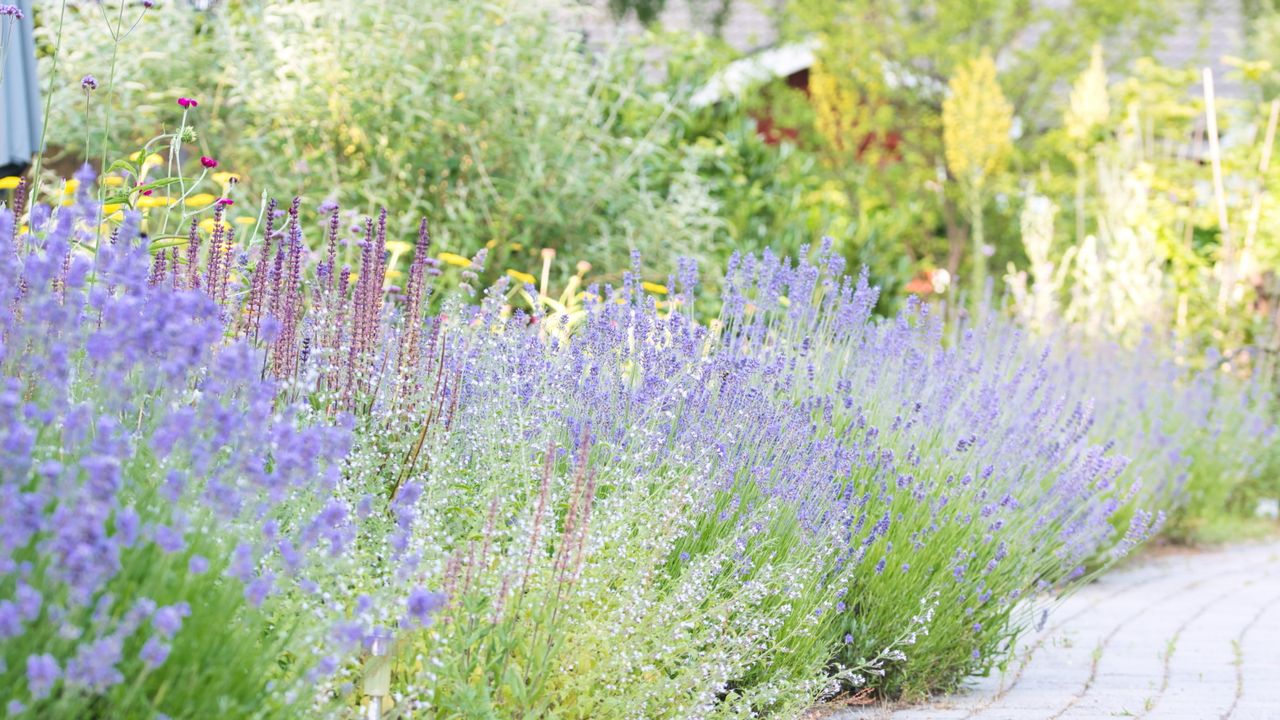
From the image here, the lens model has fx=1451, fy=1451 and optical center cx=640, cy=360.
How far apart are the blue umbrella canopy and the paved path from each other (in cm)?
398

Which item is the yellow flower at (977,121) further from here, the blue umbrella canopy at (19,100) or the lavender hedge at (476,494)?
the blue umbrella canopy at (19,100)

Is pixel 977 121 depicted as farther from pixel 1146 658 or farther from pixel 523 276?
pixel 1146 658

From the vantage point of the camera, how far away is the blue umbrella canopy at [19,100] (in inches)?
223

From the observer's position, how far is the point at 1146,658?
498 cm

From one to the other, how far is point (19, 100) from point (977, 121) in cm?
1079

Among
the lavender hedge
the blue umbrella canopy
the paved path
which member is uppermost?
Result: the blue umbrella canopy

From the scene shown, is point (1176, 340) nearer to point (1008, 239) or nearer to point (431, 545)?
point (1008, 239)

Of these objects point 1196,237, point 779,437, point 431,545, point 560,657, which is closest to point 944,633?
point 779,437

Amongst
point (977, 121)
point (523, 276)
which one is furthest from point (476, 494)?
point (977, 121)

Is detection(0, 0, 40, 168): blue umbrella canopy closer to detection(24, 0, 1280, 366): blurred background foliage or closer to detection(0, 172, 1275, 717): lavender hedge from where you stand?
detection(24, 0, 1280, 366): blurred background foliage

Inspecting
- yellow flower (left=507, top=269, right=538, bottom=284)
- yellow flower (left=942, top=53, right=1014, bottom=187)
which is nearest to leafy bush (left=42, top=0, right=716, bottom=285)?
yellow flower (left=507, top=269, right=538, bottom=284)

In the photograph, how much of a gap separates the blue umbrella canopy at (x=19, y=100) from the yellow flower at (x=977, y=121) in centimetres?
1030

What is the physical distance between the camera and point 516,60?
7.85 metres

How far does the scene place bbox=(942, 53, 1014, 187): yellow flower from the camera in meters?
14.6
